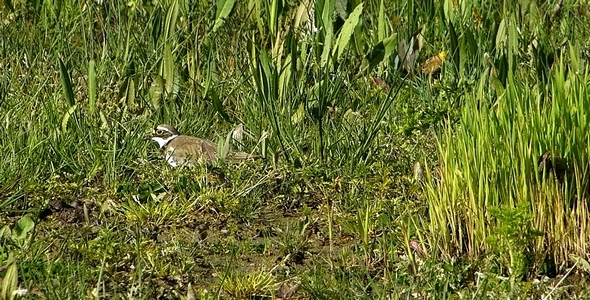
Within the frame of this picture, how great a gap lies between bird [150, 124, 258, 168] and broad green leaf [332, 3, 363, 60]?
101 cm

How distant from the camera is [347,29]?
20.4 feet

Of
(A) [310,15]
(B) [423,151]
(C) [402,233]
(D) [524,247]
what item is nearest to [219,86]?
(A) [310,15]

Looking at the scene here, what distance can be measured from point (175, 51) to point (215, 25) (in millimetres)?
309

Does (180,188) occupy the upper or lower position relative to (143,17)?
lower

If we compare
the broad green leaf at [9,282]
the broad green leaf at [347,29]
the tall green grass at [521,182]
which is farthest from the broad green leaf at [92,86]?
the tall green grass at [521,182]

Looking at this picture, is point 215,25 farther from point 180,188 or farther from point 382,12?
point 180,188

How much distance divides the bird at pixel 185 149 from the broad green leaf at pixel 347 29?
1.01m

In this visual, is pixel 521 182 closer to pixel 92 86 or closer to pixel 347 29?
pixel 347 29

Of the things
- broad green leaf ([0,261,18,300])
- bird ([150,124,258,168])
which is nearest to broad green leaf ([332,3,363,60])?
bird ([150,124,258,168])

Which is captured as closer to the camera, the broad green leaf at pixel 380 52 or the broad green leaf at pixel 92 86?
the broad green leaf at pixel 92 86

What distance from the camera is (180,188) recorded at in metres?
5.28

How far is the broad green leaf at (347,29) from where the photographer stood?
20.3 ft

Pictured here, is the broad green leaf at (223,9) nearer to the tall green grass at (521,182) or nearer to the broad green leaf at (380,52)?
the broad green leaf at (380,52)

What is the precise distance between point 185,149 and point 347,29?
1290 millimetres
